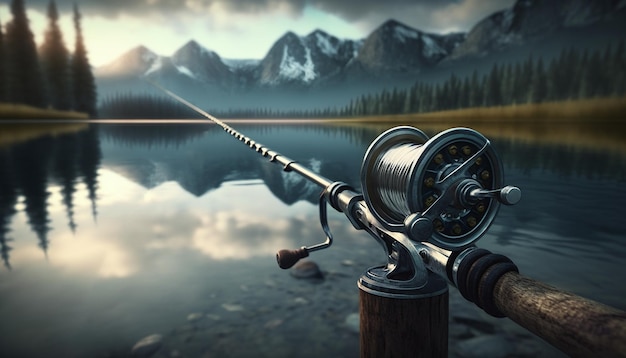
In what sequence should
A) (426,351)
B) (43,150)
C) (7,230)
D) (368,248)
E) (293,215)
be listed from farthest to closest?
1. (43,150)
2. (293,215)
3. (7,230)
4. (368,248)
5. (426,351)

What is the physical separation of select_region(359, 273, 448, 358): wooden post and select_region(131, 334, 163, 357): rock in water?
5.80 m

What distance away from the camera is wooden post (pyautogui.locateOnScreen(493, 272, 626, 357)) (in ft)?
5.20

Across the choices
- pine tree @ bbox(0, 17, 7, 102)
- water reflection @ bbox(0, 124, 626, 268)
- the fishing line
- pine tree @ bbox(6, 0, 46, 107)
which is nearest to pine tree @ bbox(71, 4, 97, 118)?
pine tree @ bbox(6, 0, 46, 107)

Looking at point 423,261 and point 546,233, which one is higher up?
point 423,261

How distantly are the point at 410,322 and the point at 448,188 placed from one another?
2.70 feet

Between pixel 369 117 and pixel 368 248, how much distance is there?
17650 centimetres

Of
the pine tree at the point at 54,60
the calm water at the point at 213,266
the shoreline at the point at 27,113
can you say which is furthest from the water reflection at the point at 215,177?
the pine tree at the point at 54,60

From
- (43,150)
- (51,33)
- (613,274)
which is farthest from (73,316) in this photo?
(51,33)

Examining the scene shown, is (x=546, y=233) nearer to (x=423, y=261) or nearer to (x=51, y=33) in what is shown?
(x=423, y=261)

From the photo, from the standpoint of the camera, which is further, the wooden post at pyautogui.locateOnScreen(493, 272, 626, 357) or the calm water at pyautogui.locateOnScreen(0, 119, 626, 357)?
the calm water at pyautogui.locateOnScreen(0, 119, 626, 357)

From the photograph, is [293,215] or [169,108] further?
[169,108]

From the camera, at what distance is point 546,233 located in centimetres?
1592

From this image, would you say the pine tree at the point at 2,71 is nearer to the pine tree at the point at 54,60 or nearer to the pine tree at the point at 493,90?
the pine tree at the point at 54,60

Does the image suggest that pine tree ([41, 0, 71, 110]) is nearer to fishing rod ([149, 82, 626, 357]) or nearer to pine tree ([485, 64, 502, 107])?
fishing rod ([149, 82, 626, 357])
